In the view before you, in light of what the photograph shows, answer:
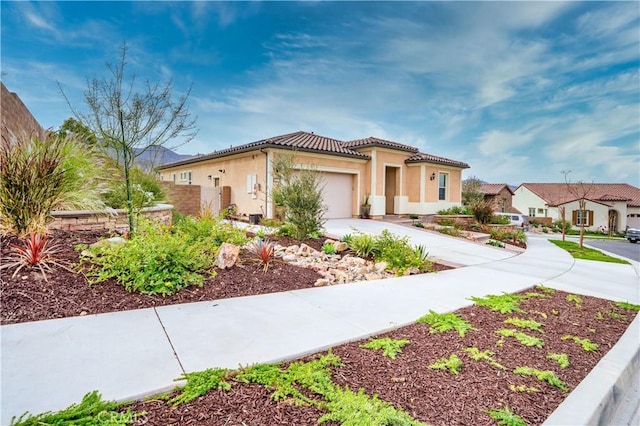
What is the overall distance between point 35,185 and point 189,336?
3.90m

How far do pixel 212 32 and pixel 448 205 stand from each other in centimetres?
1703

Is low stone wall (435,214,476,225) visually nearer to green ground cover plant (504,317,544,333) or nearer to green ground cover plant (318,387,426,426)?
green ground cover plant (504,317,544,333)

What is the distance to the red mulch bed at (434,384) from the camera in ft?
6.40

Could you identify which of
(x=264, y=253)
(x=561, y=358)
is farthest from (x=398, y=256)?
(x=561, y=358)

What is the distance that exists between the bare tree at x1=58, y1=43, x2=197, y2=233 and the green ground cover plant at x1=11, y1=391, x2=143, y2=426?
15.5 ft

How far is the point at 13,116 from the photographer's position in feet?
23.8

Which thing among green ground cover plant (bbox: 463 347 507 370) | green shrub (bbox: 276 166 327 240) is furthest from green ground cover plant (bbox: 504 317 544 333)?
green shrub (bbox: 276 166 327 240)

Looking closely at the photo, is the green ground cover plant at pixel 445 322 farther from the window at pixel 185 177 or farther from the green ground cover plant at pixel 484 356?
the window at pixel 185 177

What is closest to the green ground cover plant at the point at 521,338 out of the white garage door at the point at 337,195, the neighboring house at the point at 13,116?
the neighboring house at the point at 13,116

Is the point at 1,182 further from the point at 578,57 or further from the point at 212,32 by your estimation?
the point at 578,57

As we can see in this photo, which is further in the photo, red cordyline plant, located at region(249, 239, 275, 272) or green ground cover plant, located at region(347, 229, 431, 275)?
green ground cover plant, located at region(347, 229, 431, 275)

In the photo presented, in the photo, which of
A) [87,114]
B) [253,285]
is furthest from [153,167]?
[253,285]

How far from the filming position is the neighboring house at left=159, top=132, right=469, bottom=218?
47.0 feet

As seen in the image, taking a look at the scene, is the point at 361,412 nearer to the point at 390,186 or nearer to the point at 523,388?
the point at 523,388
